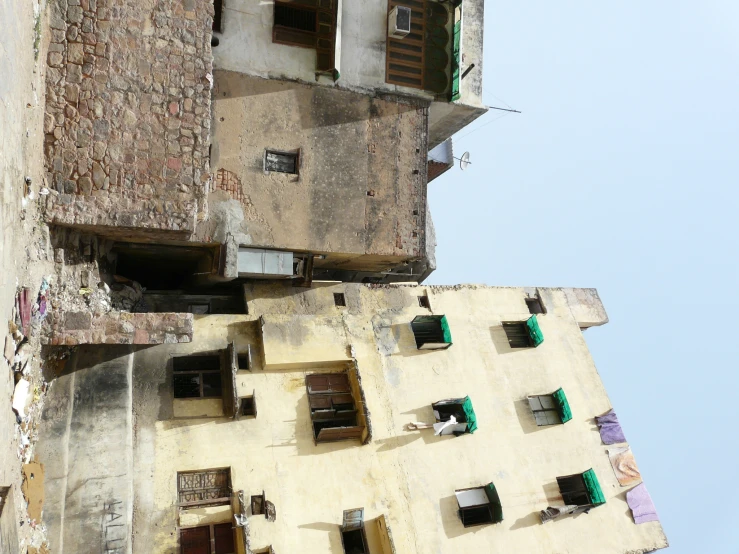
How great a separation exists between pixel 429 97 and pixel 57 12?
7438 mm

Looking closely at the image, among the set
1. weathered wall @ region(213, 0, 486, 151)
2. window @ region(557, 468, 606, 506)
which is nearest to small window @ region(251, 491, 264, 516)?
window @ region(557, 468, 606, 506)

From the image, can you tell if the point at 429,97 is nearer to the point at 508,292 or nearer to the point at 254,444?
the point at 508,292

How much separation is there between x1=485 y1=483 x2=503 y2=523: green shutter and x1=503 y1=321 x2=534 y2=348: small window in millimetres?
3399

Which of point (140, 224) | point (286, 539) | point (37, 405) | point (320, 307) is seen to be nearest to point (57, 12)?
point (140, 224)

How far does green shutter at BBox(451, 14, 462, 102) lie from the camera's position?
1270 cm

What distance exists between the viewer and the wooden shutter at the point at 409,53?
12695 millimetres

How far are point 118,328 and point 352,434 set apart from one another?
15.7 ft

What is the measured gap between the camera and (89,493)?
365 inches

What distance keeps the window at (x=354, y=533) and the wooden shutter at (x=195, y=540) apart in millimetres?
2418

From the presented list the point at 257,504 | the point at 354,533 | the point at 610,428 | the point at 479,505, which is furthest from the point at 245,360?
the point at 610,428

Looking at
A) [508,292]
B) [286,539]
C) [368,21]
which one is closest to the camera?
[286,539]

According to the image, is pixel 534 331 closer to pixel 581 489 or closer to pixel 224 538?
pixel 581 489

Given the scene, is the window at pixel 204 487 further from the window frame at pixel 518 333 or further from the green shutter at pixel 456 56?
the green shutter at pixel 456 56

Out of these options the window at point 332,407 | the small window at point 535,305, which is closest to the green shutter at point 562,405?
the small window at point 535,305
